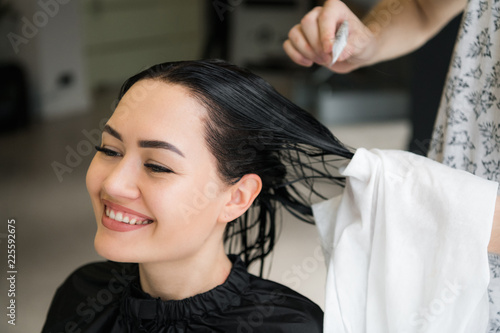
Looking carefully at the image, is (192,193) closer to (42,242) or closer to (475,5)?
(475,5)

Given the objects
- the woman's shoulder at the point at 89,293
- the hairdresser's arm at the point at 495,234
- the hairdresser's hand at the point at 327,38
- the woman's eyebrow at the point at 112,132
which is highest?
the hairdresser's hand at the point at 327,38

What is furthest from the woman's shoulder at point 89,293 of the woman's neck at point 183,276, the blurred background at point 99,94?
the blurred background at point 99,94

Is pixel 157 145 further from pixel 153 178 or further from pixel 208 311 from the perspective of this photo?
pixel 208 311

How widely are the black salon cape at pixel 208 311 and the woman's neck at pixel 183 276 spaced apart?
0.02m

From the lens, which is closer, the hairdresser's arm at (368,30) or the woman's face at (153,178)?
the woman's face at (153,178)

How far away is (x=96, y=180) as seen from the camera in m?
1.00

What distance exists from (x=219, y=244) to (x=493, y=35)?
628 millimetres

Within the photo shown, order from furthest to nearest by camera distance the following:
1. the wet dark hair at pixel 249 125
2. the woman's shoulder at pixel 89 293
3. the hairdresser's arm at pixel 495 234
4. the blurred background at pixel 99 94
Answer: the blurred background at pixel 99 94, the woman's shoulder at pixel 89 293, the wet dark hair at pixel 249 125, the hairdresser's arm at pixel 495 234

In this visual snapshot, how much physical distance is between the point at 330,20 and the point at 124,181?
0.46m

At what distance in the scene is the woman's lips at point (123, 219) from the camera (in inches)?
38.4

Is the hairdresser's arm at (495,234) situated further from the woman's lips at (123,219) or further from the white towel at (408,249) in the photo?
Result: the woman's lips at (123,219)

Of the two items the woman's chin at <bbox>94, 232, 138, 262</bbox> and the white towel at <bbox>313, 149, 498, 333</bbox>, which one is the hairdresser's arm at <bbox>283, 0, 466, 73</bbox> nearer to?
the white towel at <bbox>313, 149, 498, 333</bbox>

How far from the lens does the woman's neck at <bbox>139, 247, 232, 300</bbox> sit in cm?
108

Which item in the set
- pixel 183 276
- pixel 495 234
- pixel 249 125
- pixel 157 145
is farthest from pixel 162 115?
pixel 495 234
